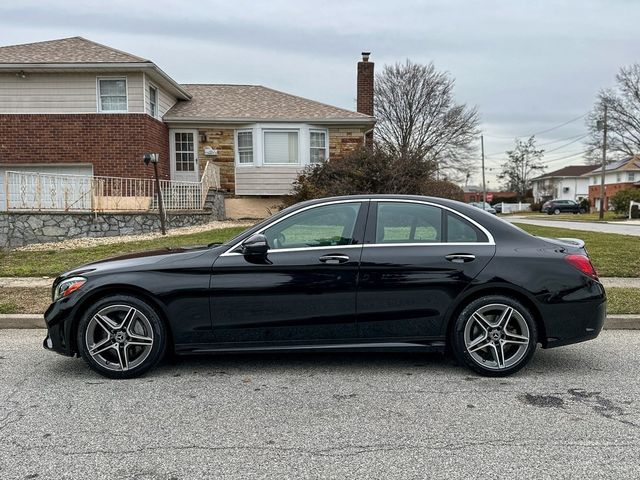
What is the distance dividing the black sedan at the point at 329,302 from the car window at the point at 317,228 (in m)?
0.04

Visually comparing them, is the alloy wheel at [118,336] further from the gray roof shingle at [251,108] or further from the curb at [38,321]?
the gray roof shingle at [251,108]

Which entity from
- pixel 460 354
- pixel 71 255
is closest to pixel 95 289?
pixel 460 354

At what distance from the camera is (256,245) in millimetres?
4465

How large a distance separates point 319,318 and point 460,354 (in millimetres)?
1260

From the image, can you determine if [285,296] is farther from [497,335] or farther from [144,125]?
[144,125]

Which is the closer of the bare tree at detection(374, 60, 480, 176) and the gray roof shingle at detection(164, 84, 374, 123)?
the gray roof shingle at detection(164, 84, 374, 123)

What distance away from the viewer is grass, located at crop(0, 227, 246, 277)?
956 cm

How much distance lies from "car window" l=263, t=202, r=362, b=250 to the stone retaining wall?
441 inches

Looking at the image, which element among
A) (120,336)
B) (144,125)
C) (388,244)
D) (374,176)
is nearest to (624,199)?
(374,176)

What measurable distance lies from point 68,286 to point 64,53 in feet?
53.5

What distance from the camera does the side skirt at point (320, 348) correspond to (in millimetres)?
4578

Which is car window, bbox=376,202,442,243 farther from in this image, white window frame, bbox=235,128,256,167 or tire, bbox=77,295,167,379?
white window frame, bbox=235,128,256,167

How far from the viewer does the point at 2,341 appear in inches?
233

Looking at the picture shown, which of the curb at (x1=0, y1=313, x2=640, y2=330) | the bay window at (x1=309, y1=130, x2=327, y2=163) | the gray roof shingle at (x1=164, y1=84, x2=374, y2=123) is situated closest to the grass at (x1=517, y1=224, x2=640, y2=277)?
the curb at (x1=0, y1=313, x2=640, y2=330)
